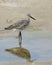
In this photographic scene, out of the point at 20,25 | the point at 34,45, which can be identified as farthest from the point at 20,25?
the point at 34,45

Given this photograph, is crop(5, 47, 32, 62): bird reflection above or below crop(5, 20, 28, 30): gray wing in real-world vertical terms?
below

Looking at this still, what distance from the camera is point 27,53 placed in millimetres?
2025

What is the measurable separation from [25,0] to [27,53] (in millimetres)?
513

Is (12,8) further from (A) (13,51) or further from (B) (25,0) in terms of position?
(A) (13,51)

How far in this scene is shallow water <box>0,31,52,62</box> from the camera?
6.41 ft

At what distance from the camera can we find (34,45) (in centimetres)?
211

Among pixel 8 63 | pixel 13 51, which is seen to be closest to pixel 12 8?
pixel 13 51

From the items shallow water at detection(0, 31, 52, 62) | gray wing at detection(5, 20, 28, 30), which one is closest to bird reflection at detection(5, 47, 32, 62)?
shallow water at detection(0, 31, 52, 62)

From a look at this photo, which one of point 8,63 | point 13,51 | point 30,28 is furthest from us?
point 30,28

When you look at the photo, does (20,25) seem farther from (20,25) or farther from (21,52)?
(21,52)

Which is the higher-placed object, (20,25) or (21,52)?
(20,25)

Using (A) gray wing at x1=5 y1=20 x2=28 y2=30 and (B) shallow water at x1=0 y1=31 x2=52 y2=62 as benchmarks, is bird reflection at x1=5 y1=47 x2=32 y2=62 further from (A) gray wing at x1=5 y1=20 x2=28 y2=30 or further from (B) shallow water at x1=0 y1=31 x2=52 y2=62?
(A) gray wing at x1=5 y1=20 x2=28 y2=30

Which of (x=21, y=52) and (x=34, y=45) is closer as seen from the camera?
(x=21, y=52)

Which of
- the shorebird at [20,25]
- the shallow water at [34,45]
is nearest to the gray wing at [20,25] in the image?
the shorebird at [20,25]
